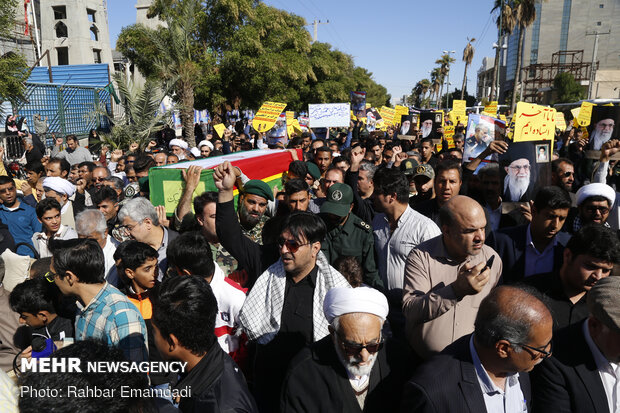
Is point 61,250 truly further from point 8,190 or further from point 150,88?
point 150,88

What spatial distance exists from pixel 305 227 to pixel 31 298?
6.26 feet

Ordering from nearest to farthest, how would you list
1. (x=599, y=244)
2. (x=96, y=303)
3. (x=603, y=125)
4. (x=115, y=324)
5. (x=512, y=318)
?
(x=512, y=318) → (x=599, y=244) → (x=115, y=324) → (x=96, y=303) → (x=603, y=125)

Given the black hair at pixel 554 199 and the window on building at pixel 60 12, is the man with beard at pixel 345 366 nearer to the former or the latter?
the black hair at pixel 554 199

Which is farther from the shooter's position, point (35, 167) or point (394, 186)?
point (35, 167)

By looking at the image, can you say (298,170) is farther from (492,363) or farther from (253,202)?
(492,363)

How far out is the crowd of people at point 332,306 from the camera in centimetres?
182

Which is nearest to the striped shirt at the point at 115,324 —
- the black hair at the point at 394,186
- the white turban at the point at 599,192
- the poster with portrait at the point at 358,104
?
the black hair at the point at 394,186

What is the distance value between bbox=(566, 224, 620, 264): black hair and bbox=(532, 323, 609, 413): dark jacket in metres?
0.58

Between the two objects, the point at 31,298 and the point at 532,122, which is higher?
the point at 532,122

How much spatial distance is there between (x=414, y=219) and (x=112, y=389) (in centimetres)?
271

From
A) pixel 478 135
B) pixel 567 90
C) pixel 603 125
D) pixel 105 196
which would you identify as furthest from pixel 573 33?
pixel 105 196

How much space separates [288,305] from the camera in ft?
8.51

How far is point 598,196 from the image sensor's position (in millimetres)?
3482

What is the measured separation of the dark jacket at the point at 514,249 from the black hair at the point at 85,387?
101 inches
